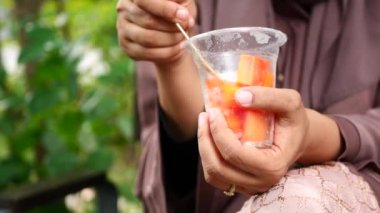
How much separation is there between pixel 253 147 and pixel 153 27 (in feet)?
0.98

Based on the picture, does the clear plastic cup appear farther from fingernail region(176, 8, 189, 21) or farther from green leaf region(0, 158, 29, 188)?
green leaf region(0, 158, 29, 188)

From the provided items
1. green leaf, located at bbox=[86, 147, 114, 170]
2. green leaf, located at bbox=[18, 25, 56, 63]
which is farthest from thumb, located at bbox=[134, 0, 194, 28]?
green leaf, located at bbox=[86, 147, 114, 170]

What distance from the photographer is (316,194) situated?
109cm

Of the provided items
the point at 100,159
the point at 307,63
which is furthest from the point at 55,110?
the point at 307,63

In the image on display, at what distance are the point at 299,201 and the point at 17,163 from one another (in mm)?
1354

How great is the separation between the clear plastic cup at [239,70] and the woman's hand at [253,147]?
0.02 m

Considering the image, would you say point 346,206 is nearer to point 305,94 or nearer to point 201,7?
point 305,94

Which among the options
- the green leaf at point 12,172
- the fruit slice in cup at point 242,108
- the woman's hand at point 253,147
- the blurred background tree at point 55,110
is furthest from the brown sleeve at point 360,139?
the green leaf at point 12,172

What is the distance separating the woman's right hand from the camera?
1.20m

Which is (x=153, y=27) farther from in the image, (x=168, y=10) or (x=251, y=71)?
(x=251, y=71)

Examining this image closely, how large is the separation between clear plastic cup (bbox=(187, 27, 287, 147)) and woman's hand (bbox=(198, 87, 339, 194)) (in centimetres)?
2

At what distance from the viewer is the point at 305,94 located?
148 cm

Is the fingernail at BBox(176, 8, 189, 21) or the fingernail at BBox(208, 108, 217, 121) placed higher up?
the fingernail at BBox(176, 8, 189, 21)

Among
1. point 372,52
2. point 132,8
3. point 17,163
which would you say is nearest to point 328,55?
point 372,52
